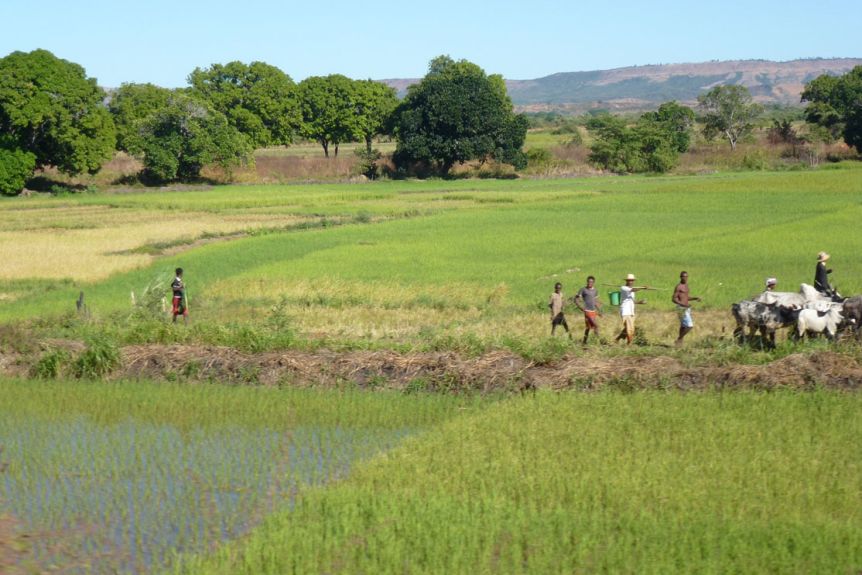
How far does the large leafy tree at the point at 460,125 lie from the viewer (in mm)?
65938

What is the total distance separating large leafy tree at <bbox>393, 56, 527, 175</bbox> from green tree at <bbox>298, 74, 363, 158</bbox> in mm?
11904

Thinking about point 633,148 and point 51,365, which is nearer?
point 51,365

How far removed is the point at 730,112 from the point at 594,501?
80356 mm

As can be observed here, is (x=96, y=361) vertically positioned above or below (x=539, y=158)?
below

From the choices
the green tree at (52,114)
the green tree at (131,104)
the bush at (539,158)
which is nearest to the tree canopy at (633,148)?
the bush at (539,158)

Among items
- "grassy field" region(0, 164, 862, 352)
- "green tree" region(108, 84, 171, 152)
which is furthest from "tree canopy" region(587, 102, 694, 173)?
"green tree" region(108, 84, 171, 152)

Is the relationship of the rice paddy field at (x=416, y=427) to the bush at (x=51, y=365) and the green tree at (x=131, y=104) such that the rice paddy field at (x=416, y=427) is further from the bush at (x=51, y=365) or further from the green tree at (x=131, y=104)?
the green tree at (x=131, y=104)

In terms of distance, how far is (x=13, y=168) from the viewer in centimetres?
5391

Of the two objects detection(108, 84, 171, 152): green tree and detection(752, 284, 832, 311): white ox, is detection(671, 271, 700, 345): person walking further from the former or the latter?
detection(108, 84, 171, 152): green tree

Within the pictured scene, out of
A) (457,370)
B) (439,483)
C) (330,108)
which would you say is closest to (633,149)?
(330,108)

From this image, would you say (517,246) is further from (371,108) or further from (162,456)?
(371,108)

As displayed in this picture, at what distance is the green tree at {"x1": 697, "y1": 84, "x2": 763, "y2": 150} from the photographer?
84.8 metres

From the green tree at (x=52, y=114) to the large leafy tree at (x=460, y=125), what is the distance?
18.3 m

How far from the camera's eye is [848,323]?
15102 millimetres
